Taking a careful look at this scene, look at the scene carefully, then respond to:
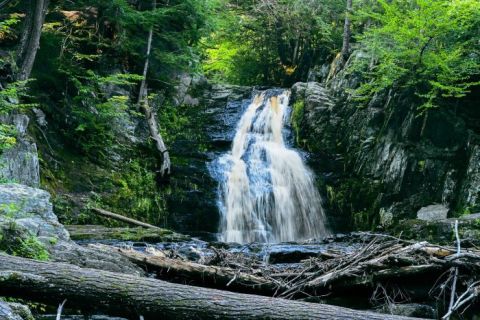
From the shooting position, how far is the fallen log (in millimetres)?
5498

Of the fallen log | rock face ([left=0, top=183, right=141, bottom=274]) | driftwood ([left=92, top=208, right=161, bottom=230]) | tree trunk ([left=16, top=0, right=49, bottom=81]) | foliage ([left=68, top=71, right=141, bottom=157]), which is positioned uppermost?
tree trunk ([left=16, top=0, right=49, bottom=81])

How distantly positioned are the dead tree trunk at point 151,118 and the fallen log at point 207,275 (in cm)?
836

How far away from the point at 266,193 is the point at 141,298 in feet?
36.9

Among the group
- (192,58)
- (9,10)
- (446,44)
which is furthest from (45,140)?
(446,44)

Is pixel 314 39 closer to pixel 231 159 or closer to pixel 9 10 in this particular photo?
pixel 231 159

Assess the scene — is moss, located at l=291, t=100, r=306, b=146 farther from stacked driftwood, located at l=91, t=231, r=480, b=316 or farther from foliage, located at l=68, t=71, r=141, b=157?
stacked driftwood, located at l=91, t=231, r=480, b=316

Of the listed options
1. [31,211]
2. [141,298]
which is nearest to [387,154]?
[31,211]

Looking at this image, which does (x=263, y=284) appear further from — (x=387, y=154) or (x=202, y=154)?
(x=202, y=154)

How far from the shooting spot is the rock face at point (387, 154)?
1311 cm

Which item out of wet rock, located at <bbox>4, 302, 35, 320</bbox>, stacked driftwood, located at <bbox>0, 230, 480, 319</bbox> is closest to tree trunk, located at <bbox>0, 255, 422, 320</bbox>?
stacked driftwood, located at <bbox>0, 230, 480, 319</bbox>

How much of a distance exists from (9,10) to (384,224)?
12451 millimetres

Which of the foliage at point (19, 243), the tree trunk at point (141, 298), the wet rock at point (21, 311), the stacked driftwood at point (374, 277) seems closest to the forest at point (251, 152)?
the stacked driftwood at point (374, 277)

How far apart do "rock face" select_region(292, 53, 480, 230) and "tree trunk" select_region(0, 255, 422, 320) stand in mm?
10275

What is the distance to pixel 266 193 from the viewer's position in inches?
571
